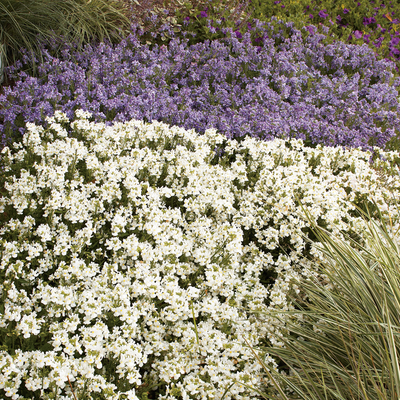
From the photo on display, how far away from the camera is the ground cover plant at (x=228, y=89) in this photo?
5.39m

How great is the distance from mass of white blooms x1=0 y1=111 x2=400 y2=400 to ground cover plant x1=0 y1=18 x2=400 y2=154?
0.59 m

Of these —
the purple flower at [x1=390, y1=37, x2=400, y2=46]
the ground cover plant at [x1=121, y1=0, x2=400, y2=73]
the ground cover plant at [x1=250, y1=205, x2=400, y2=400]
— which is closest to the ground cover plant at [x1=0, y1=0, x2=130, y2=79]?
the ground cover plant at [x1=121, y1=0, x2=400, y2=73]

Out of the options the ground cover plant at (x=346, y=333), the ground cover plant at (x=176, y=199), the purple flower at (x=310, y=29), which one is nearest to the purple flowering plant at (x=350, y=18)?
the purple flower at (x=310, y=29)

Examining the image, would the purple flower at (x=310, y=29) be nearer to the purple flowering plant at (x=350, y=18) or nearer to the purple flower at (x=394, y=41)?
the purple flowering plant at (x=350, y=18)

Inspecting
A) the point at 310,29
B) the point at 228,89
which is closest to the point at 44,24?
the point at 228,89

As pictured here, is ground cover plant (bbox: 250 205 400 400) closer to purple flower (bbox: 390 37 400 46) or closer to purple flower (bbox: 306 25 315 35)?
purple flower (bbox: 306 25 315 35)

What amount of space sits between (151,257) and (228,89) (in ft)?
12.6

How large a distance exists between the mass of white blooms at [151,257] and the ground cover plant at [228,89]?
1.95 ft

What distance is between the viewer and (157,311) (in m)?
3.01

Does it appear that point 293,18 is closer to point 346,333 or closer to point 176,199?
point 176,199

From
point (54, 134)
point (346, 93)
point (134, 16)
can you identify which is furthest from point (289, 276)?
point (134, 16)

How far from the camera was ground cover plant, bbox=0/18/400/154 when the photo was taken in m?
5.39

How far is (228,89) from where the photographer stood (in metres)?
6.20

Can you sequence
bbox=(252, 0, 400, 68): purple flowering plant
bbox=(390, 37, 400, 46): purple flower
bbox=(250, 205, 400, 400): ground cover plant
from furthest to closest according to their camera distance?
bbox=(390, 37, 400, 46): purple flower → bbox=(252, 0, 400, 68): purple flowering plant → bbox=(250, 205, 400, 400): ground cover plant
